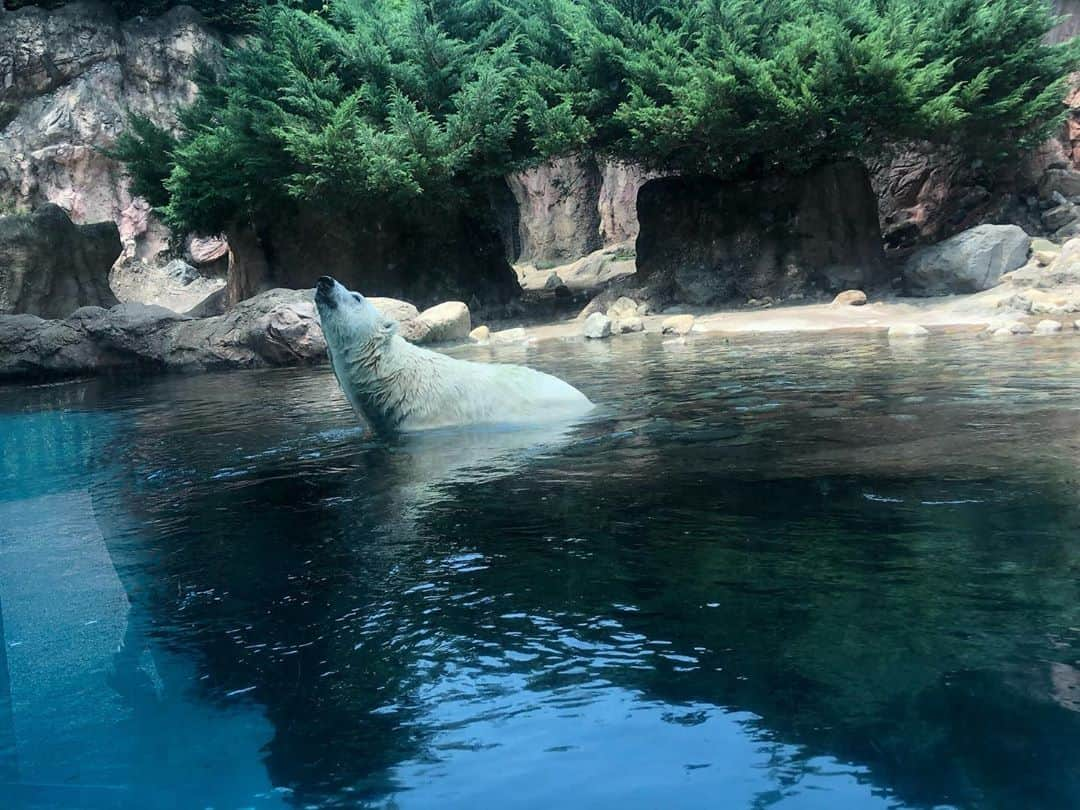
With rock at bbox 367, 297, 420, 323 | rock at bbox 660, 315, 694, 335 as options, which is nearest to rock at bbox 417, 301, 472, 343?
rock at bbox 367, 297, 420, 323

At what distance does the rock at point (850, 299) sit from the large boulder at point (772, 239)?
1175mm

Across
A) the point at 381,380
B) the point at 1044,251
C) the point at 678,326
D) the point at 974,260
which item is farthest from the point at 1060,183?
the point at 381,380

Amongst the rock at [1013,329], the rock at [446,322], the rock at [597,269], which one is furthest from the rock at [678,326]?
the rock at [597,269]

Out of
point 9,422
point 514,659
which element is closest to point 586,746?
point 514,659

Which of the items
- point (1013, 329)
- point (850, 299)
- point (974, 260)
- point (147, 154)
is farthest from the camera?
point (147, 154)

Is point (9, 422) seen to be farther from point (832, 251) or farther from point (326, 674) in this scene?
point (832, 251)

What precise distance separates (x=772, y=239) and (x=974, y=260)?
369cm

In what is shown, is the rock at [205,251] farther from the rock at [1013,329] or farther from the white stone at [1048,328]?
the white stone at [1048,328]

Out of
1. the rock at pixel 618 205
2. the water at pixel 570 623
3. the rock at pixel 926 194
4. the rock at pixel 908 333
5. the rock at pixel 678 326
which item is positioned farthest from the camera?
the rock at pixel 618 205

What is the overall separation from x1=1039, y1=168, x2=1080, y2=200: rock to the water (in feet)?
49.5

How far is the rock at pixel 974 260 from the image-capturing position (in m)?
14.9

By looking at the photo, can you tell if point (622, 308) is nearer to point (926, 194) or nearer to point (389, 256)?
point (389, 256)

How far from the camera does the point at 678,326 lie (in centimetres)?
1438

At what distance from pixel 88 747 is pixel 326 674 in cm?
61
